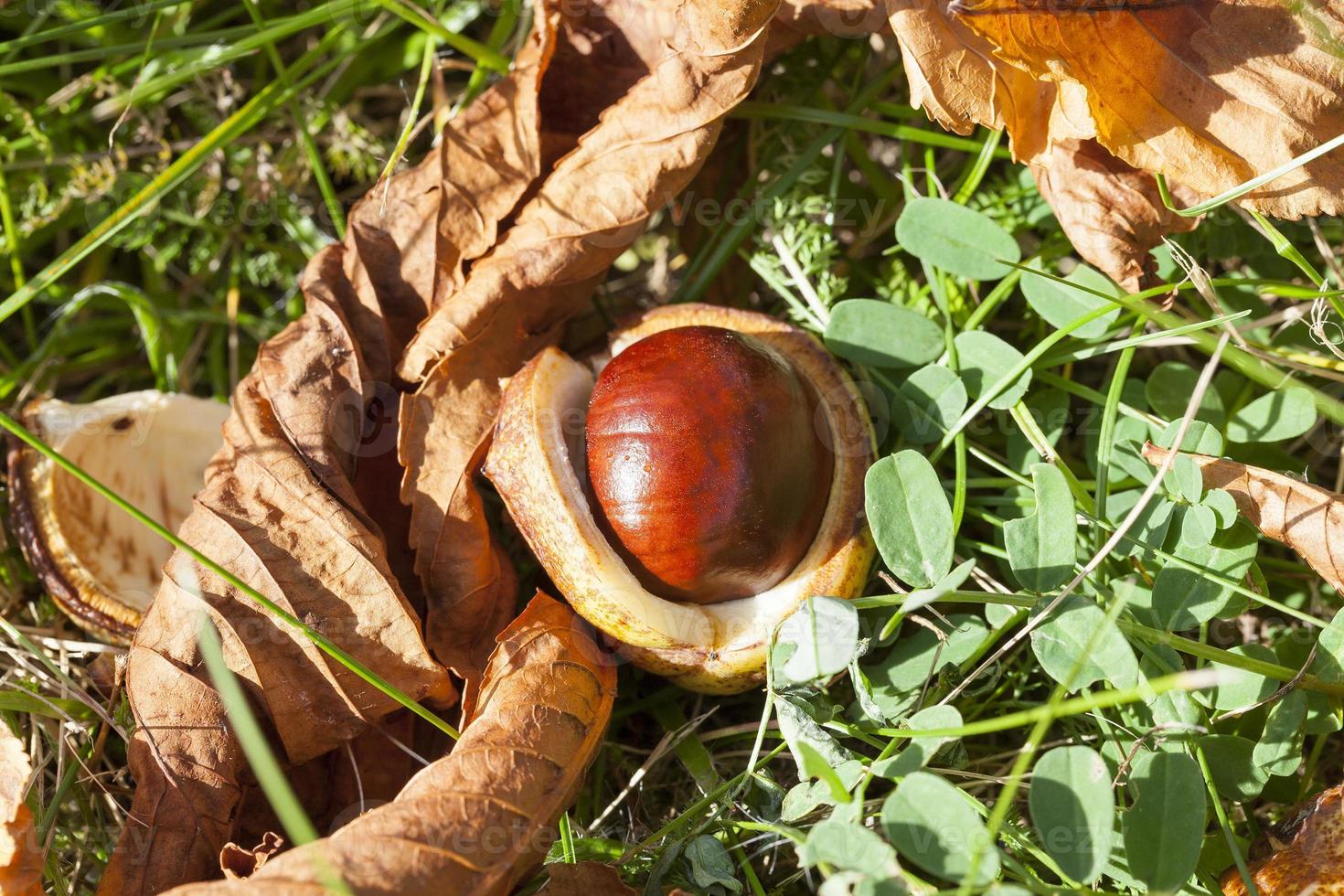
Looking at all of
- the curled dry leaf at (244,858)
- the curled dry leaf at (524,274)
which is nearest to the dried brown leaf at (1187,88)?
the curled dry leaf at (524,274)

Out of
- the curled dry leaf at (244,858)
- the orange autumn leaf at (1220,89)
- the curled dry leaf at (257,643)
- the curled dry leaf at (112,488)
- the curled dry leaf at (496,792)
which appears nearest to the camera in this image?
the curled dry leaf at (496,792)

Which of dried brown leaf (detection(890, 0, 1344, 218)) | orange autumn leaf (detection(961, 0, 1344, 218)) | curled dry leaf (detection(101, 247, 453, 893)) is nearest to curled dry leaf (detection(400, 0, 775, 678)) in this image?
curled dry leaf (detection(101, 247, 453, 893))

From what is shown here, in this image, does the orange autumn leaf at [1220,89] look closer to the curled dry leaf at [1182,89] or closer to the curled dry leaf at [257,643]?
the curled dry leaf at [1182,89]

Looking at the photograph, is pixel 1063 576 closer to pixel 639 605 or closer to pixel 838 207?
pixel 639 605

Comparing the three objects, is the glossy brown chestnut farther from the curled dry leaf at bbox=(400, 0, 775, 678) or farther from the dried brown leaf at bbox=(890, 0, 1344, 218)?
the dried brown leaf at bbox=(890, 0, 1344, 218)

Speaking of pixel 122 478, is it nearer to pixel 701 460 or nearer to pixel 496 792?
pixel 496 792

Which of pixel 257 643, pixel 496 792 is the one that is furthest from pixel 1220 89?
pixel 257 643
